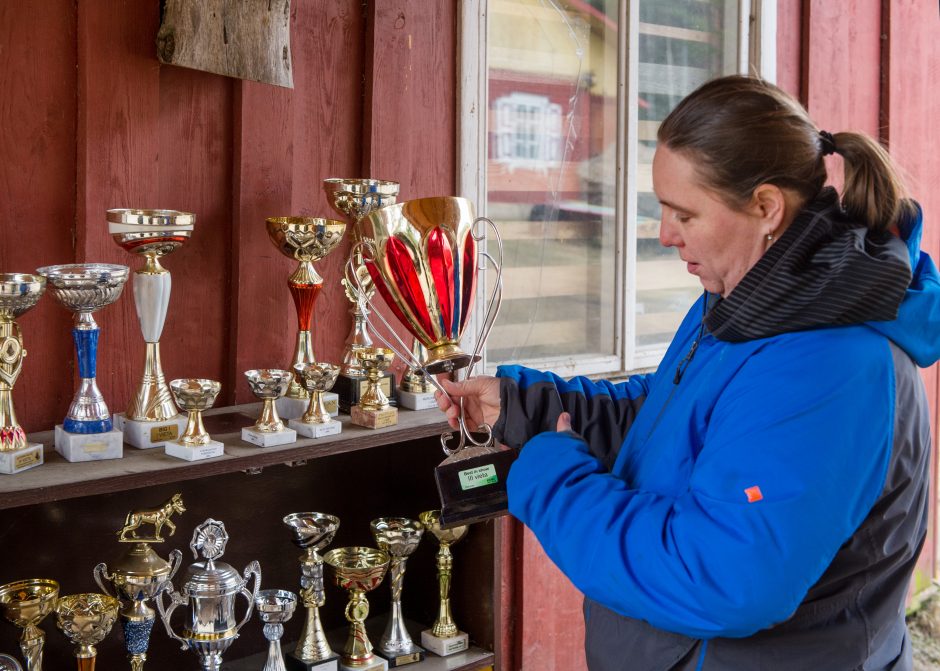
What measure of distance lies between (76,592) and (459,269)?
1.05 meters

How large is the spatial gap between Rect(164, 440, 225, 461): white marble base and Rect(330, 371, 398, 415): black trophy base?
0.42 m

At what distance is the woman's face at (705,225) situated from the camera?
1413mm

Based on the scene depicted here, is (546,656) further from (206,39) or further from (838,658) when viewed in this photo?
(206,39)

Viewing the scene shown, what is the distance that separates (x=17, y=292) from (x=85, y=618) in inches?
25.6

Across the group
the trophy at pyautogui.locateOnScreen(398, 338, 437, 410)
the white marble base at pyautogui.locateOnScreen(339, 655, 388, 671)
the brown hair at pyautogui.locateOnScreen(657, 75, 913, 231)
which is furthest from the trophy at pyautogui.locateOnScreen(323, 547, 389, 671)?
the brown hair at pyautogui.locateOnScreen(657, 75, 913, 231)

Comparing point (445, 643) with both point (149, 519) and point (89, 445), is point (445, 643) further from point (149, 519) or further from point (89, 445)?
point (89, 445)

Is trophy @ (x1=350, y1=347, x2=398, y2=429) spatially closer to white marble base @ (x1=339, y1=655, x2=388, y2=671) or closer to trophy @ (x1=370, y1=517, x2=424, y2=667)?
trophy @ (x1=370, y1=517, x2=424, y2=667)

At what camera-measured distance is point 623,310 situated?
3068 mm

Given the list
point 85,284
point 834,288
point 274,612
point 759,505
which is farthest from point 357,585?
point 834,288

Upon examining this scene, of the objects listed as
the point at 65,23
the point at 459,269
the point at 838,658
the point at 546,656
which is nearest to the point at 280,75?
the point at 65,23

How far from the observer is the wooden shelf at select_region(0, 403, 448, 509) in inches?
61.7

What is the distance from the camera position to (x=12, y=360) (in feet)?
5.49

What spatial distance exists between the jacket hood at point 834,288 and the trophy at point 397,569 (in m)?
1.15

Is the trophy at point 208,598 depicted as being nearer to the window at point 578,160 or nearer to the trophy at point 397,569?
the trophy at point 397,569
